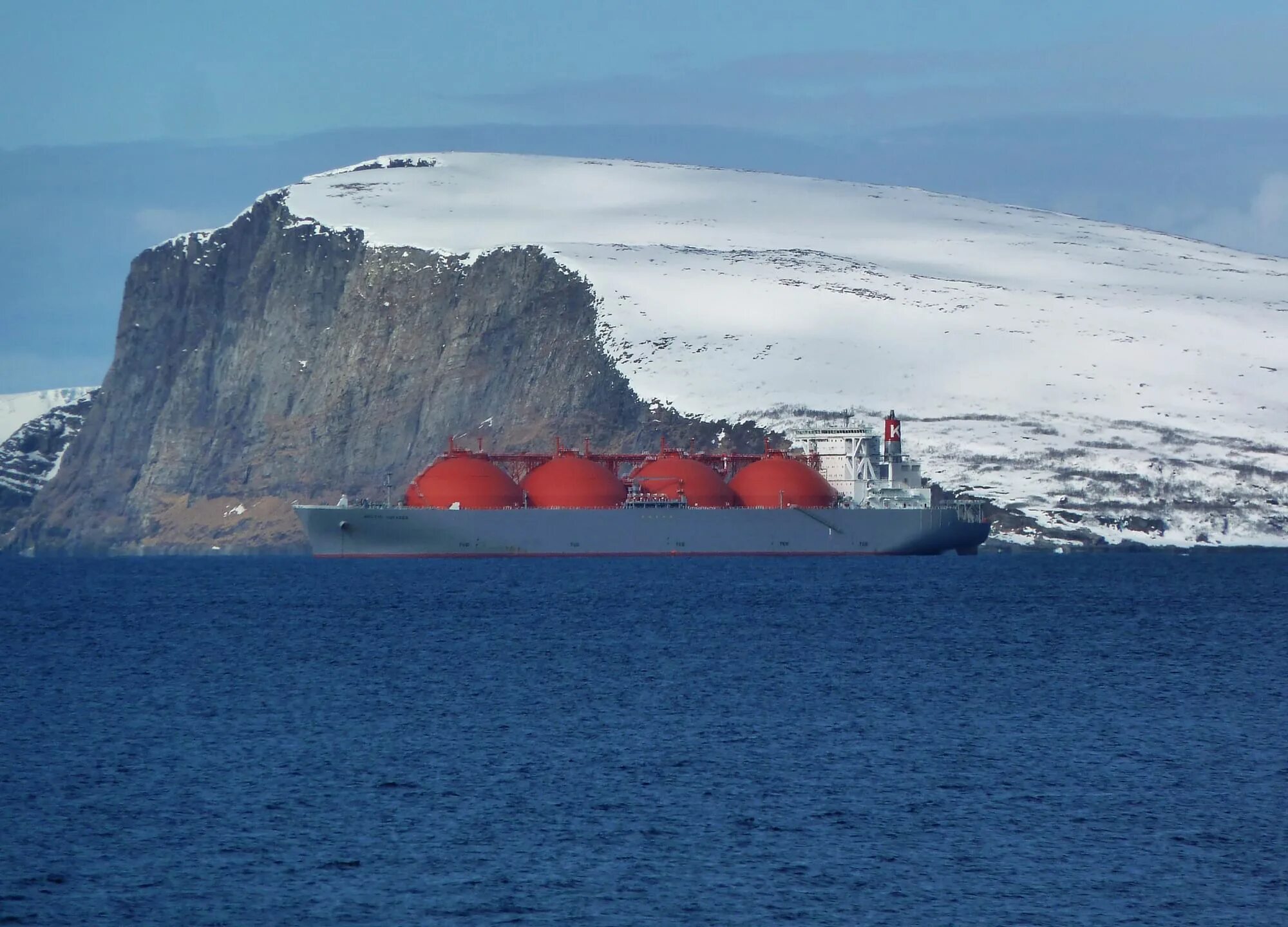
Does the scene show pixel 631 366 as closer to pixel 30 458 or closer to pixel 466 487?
pixel 466 487

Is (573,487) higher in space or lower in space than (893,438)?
lower

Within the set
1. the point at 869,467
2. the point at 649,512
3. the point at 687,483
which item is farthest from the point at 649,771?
the point at 869,467

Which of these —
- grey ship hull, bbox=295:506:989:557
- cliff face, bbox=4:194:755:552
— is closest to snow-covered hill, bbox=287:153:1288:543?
cliff face, bbox=4:194:755:552

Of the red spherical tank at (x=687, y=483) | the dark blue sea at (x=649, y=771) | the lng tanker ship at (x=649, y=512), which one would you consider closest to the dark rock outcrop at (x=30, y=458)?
the lng tanker ship at (x=649, y=512)

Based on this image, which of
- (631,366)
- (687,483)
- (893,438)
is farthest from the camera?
(631,366)

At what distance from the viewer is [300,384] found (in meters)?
148

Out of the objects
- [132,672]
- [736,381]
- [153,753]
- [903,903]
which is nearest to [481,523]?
[736,381]

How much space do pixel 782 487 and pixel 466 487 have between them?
63.3 feet

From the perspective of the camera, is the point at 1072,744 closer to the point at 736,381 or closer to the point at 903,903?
the point at 903,903

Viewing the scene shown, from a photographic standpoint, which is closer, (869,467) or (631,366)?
(869,467)

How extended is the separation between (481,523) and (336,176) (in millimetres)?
96164

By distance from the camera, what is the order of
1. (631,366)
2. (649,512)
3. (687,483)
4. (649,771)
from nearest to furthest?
(649,771), (649,512), (687,483), (631,366)

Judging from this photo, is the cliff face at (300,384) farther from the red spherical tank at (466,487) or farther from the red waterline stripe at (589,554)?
the red spherical tank at (466,487)

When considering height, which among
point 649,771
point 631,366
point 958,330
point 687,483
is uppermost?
point 958,330
